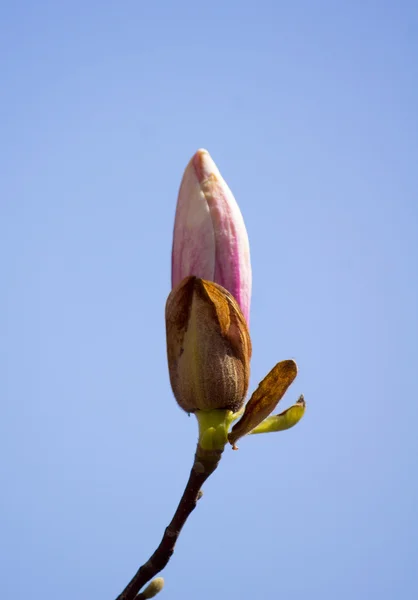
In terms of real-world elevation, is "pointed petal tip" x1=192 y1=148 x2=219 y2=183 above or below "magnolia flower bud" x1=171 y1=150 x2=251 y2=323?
above

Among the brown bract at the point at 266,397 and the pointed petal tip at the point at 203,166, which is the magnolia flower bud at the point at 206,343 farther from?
the pointed petal tip at the point at 203,166

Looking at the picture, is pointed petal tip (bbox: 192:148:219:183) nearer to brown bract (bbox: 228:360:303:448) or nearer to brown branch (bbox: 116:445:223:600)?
brown bract (bbox: 228:360:303:448)

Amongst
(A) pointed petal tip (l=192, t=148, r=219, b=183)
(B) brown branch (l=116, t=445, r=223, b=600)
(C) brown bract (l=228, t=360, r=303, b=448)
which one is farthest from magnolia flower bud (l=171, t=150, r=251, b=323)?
(B) brown branch (l=116, t=445, r=223, b=600)

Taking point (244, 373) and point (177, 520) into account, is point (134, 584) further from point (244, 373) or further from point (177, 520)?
point (244, 373)

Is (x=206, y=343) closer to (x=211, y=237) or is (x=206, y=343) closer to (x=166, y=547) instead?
(x=211, y=237)

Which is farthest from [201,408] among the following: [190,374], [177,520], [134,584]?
[134,584]

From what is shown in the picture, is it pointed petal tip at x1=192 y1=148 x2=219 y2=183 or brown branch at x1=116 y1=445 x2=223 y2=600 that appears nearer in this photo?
brown branch at x1=116 y1=445 x2=223 y2=600
